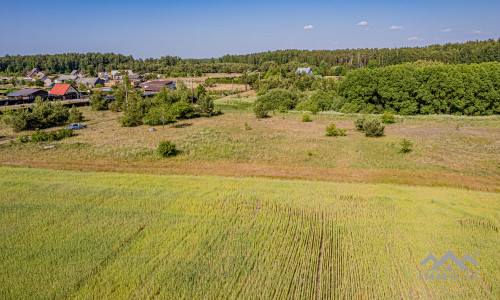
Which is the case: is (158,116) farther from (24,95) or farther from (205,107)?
(24,95)

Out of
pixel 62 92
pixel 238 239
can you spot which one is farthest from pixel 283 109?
pixel 62 92

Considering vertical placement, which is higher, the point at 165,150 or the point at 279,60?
the point at 279,60

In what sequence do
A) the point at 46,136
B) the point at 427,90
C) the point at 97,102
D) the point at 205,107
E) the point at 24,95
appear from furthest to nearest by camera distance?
the point at 24,95, the point at 97,102, the point at 205,107, the point at 427,90, the point at 46,136

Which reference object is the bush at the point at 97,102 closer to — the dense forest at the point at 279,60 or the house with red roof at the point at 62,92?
the house with red roof at the point at 62,92

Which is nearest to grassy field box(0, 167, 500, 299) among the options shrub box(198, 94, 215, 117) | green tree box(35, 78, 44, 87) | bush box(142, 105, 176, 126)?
bush box(142, 105, 176, 126)

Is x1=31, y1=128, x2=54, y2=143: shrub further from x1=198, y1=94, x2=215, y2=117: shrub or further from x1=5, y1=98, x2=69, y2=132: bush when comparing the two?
x1=198, y1=94, x2=215, y2=117: shrub

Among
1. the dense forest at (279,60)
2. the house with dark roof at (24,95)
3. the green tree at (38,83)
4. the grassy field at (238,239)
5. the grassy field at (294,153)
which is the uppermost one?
the dense forest at (279,60)

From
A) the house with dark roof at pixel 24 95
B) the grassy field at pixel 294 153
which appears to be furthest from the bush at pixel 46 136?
the house with dark roof at pixel 24 95
